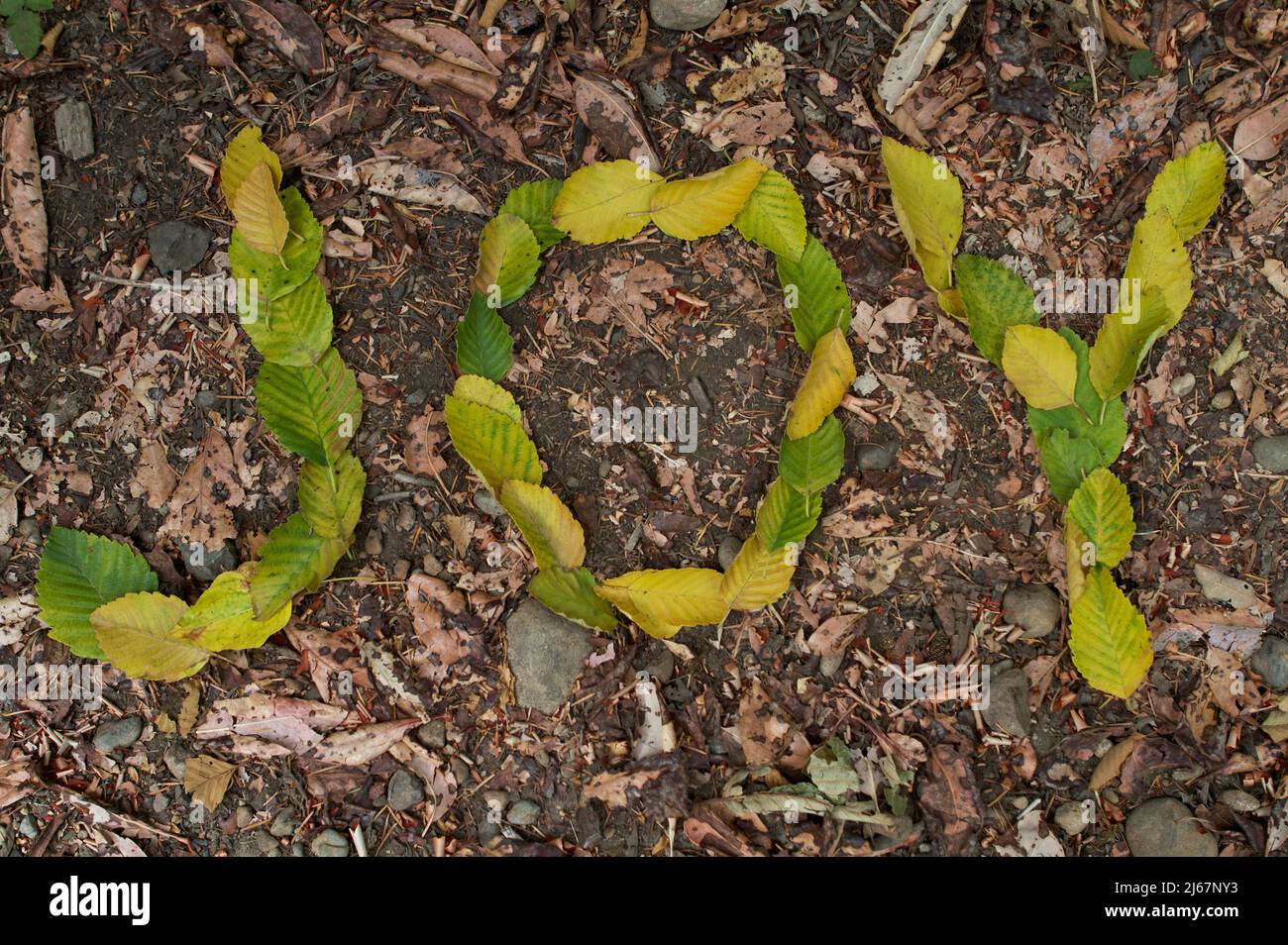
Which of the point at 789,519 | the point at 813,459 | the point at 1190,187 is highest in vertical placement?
the point at 1190,187

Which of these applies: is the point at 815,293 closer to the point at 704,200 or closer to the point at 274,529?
the point at 704,200

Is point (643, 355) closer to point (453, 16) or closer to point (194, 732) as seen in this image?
point (453, 16)

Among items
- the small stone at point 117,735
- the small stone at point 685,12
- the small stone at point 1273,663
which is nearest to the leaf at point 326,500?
the small stone at point 117,735

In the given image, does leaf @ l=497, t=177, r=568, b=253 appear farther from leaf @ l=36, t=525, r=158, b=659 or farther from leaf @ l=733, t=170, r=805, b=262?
leaf @ l=36, t=525, r=158, b=659

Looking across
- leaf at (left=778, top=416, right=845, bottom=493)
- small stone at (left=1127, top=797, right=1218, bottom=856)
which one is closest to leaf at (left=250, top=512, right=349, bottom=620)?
leaf at (left=778, top=416, right=845, bottom=493)

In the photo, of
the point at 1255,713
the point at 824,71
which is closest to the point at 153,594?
the point at 824,71

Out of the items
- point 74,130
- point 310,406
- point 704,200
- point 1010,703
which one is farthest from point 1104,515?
point 74,130
